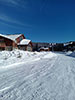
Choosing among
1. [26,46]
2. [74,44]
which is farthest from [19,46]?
[74,44]

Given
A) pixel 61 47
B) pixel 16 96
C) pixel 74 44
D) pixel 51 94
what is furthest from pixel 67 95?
pixel 61 47

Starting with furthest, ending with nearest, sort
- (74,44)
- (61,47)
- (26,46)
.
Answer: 1. (61,47)
2. (74,44)
3. (26,46)

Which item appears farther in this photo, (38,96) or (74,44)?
(74,44)

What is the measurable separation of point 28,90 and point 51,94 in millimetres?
881

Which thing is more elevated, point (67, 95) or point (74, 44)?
point (74, 44)

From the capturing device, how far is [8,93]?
2680 mm

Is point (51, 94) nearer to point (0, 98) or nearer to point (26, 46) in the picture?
point (0, 98)

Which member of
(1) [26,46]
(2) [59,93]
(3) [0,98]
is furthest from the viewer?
(1) [26,46]

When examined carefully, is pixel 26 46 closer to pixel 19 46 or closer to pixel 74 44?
pixel 19 46

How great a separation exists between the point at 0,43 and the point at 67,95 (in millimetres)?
23263

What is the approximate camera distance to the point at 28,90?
283 cm

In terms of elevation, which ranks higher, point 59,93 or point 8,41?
point 8,41

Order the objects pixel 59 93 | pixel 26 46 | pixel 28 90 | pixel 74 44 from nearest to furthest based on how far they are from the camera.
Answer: pixel 59 93 < pixel 28 90 < pixel 26 46 < pixel 74 44

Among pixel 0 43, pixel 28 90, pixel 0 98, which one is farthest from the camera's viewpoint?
pixel 0 43
